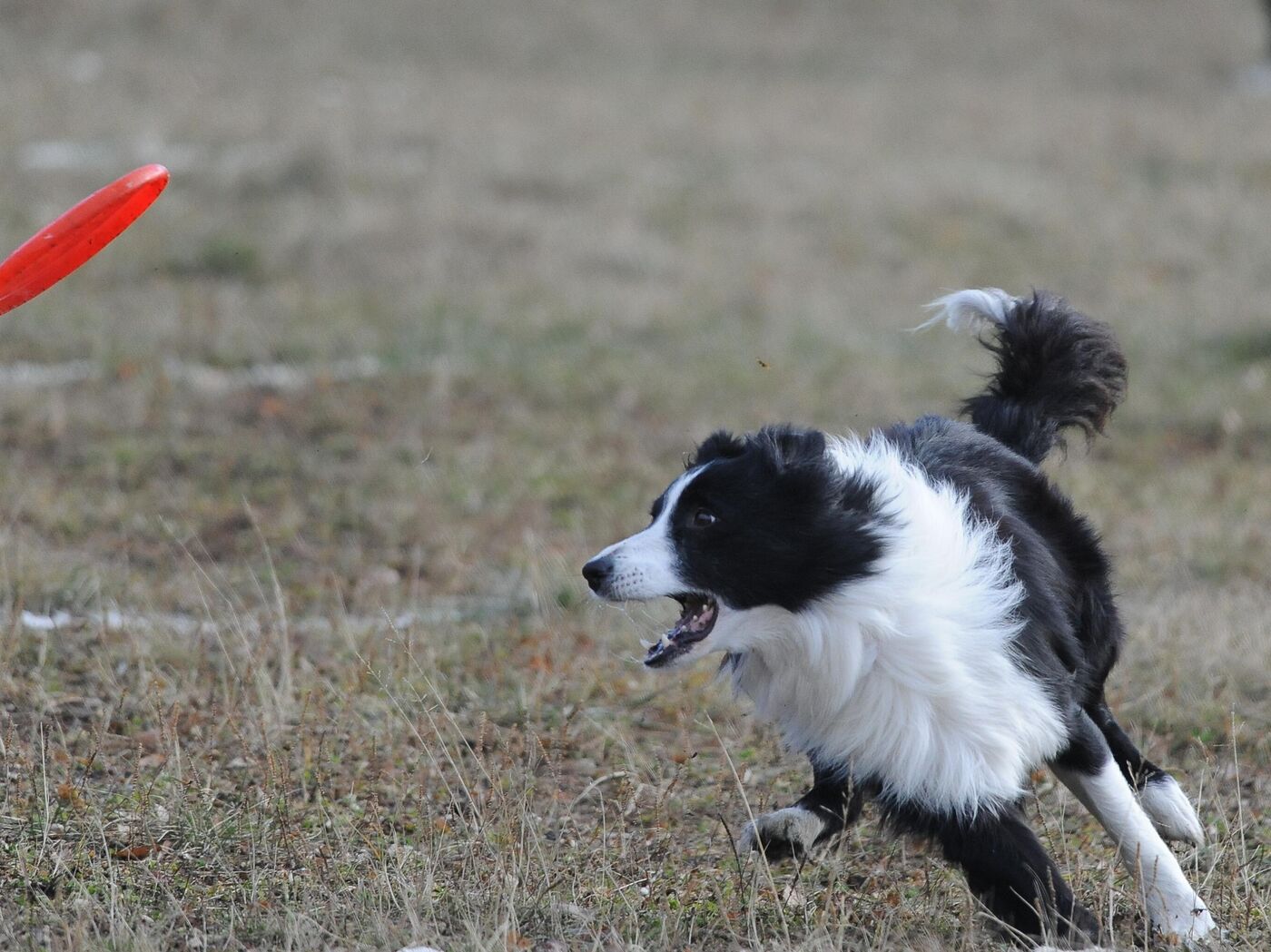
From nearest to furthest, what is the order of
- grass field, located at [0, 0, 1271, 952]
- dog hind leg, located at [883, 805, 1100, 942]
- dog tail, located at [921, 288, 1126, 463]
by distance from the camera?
1. dog hind leg, located at [883, 805, 1100, 942]
2. grass field, located at [0, 0, 1271, 952]
3. dog tail, located at [921, 288, 1126, 463]

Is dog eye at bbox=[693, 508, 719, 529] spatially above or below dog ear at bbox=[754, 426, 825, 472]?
below

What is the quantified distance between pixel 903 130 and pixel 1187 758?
636 inches

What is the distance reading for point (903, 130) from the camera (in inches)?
787

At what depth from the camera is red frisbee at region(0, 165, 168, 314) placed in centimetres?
412

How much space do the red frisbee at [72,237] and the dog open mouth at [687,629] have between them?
1.92 meters

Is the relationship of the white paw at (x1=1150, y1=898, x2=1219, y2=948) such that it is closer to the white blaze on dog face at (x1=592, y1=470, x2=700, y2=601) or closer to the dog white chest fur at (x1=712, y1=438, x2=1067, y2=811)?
the dog white chest fur at (x1=712, y1=438, x2=1067, y2=811)

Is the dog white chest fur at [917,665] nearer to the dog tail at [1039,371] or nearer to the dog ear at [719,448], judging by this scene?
the dog ear at [719,448]

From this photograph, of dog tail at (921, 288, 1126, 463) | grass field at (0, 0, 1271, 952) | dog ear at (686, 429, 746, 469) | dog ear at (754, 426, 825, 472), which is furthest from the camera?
dog tail at (921, 288, 1126, 463)

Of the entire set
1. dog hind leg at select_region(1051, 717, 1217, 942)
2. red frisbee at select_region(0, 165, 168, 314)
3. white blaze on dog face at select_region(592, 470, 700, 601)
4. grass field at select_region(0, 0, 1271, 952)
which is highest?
red frisbee at select_region(0, 165, 168, 314)

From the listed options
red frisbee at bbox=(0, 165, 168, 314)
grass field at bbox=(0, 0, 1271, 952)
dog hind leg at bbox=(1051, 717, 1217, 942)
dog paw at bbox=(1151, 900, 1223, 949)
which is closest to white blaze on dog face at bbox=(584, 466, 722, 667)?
grass field at bbox=(0, 0, 1271, 952)

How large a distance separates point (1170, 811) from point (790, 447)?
1617 mm

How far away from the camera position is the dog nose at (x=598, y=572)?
11.5ft

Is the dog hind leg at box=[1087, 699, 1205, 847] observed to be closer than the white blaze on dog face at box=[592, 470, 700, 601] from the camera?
No

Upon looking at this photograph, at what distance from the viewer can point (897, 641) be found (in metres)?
3.55
